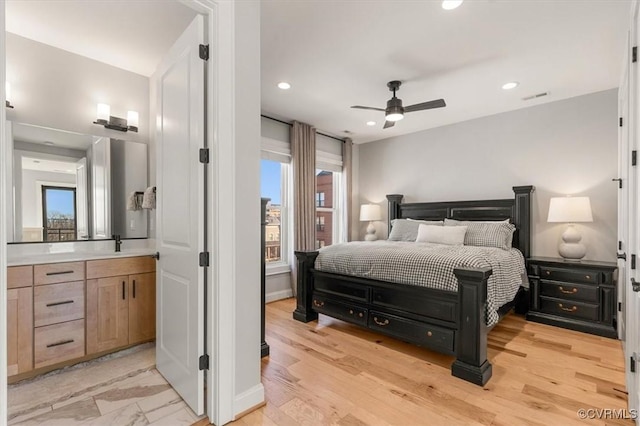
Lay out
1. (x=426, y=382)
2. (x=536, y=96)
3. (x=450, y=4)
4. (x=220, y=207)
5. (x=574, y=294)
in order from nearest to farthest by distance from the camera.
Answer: (x=220, y=207)
(x=450, y=4)
(x=426, y=382)
(x=574, y=294)
(x=536, y=96)

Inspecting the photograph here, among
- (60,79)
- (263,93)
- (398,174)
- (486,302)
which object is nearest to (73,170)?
(60,79)

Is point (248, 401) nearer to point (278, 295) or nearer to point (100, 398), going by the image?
point (100, 398)

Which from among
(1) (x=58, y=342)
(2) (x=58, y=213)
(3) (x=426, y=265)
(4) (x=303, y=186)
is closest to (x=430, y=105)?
(3) (x=426, y=265)

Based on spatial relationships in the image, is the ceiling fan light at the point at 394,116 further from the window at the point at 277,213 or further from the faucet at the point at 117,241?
the faucet at the point at 117,241

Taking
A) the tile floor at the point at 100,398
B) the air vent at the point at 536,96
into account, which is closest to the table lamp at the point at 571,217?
the air vent at the point at 536,96

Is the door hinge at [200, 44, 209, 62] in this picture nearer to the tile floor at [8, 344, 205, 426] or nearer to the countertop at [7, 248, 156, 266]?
the countertop at [7, 248, 156, 266]

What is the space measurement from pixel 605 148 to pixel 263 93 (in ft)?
13.4

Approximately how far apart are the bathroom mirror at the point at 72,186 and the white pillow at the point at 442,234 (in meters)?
3.38

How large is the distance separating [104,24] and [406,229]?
163 inches

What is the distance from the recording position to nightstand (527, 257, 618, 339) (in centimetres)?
321

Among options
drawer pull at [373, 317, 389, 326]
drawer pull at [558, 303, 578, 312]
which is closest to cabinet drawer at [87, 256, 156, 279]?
drawer pull at [373, 317, 389, 326]

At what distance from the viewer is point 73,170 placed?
9.54ft

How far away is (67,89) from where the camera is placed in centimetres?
288

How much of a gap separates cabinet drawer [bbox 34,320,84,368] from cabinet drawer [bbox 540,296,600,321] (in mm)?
4574
